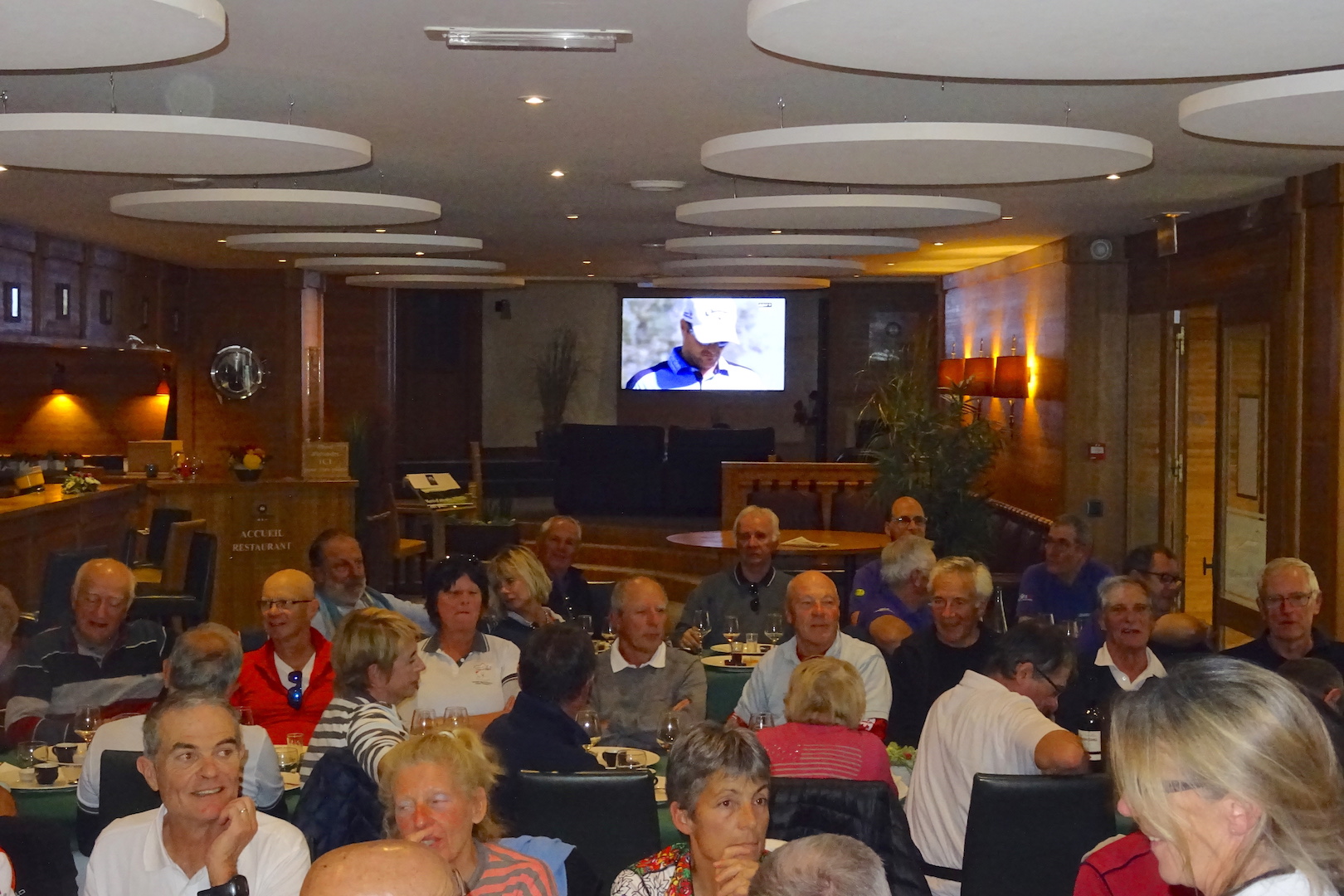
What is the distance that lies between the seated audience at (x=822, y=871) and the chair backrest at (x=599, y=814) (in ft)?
5.25

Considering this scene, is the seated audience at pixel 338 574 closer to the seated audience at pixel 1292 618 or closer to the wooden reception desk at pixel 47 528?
the wooden reception desk at pixel 47 528

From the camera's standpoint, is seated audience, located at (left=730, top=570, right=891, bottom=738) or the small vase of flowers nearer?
seated audience, located at (left=730, top=570, right=891, bottom=738)

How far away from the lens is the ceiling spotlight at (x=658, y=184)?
8461 mm

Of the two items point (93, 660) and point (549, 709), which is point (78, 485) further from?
point (549, 709)

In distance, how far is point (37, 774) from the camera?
4.55 m

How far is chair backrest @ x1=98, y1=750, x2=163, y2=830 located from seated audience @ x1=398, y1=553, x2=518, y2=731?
4.79 ft

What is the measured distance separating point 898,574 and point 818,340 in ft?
49.4

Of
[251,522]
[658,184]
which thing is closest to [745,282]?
[251,522]

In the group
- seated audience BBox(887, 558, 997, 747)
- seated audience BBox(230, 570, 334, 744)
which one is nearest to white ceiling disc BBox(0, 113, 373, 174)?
seated audience BBox(230, 570, 334, 744)

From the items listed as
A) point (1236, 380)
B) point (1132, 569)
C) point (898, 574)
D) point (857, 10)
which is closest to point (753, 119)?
point (898, 574)

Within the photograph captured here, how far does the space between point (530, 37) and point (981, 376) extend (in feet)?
33.8

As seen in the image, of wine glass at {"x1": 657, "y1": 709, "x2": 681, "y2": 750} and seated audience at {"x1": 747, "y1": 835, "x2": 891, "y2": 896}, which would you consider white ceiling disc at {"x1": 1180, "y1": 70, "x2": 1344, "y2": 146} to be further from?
seated audience at {"x1": 747, "y1": 835, "x2": 891, "y2": 896}

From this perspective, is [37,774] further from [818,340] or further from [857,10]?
[818,340]

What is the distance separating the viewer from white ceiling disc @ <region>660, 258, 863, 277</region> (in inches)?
425
